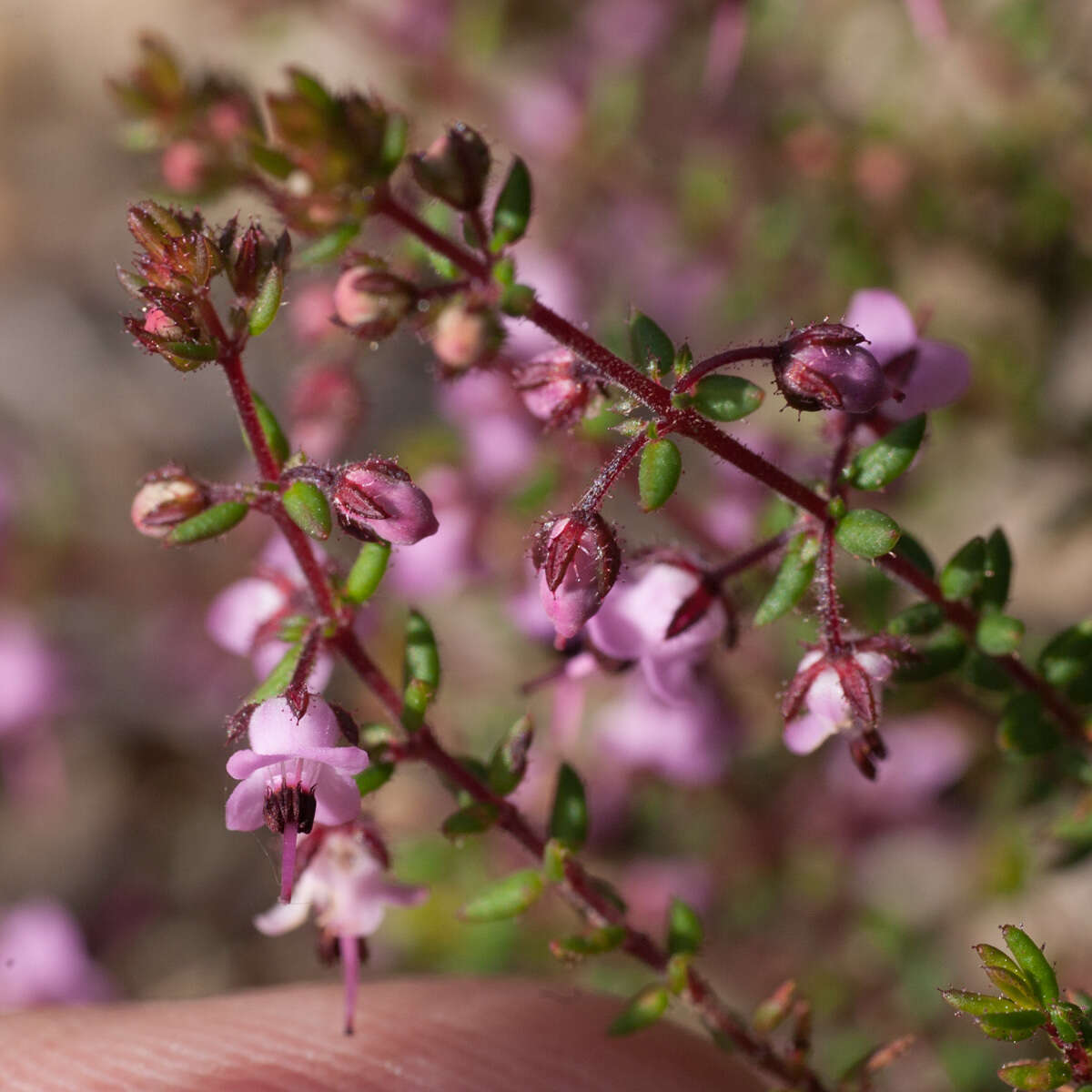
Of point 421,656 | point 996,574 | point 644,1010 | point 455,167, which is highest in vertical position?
point 455,167

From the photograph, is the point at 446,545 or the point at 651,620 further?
the point at 446,545

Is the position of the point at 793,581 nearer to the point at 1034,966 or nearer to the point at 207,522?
the point at 1034,966

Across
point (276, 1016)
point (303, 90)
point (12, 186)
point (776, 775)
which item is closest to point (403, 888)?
point (276, 1016)

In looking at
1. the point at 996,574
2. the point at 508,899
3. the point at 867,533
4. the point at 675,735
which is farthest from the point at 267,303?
the point at 675,735

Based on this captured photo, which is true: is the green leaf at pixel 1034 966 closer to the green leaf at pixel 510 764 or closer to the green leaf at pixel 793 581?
Result: the green leaf at pixel 793 581

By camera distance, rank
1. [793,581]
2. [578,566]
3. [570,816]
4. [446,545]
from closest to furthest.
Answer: [578,566] → [793,581] → [570,816] → [446,545]

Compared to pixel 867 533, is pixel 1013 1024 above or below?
below

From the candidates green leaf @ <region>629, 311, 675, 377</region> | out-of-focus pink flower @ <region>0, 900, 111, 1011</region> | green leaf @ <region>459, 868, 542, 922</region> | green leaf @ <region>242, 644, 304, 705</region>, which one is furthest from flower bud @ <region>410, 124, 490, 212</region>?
out-of-focus pink flower @ <region>0, 900, 111, 1011</region>
